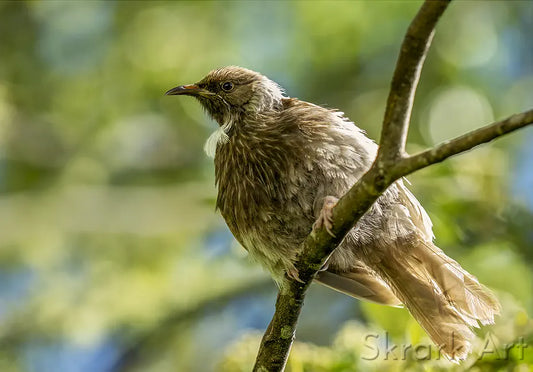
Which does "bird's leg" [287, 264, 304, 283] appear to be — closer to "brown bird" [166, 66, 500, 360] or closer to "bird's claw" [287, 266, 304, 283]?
"bird's claw" [287, 266, 304, 283]

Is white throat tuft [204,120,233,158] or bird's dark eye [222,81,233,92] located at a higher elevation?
bird's dark eye [222,81,233,92]

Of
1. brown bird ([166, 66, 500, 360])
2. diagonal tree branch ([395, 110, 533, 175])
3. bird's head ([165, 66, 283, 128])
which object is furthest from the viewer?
bird's head ([165, 66, 283, 128])

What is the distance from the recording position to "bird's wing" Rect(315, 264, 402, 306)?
4.48m

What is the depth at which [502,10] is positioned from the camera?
917cm

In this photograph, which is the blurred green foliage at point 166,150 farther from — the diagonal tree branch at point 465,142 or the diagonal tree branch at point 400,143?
the diagonal tree branch at point 465,142

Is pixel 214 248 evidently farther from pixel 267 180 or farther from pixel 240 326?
pixel 267 180

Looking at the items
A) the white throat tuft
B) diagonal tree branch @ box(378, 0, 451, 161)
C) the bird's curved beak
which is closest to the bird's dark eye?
the bird's curved beak

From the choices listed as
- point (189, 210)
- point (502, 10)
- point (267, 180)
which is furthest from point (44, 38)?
point (267, 180)

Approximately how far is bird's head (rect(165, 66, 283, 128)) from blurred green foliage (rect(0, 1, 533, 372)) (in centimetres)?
147

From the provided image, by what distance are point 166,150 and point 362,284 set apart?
4.86m

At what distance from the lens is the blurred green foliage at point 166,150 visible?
7.10 meters

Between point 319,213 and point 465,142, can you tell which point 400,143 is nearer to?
point 465,142

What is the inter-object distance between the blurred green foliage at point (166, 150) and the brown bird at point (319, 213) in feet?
3.84

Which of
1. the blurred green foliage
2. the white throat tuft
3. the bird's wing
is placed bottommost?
the bird's wing
